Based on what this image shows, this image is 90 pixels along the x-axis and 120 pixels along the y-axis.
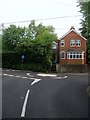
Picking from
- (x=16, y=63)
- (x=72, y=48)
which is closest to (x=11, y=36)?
(x=72, y=48)

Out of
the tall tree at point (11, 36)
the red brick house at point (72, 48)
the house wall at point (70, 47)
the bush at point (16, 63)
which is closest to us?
the bush at point (16, 63)

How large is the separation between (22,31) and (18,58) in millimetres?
15955

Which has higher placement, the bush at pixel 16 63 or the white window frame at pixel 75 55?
the white window frame at pixel 75 55

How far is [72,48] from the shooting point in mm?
78562

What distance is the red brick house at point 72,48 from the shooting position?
77.2 metres

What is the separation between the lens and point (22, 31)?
261 ft

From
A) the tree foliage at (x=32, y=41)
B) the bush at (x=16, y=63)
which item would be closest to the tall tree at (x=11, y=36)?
the tree foliage at (x=32, y=41)

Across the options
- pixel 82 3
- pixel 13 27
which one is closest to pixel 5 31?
pixel 13 27

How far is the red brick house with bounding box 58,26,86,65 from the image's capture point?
253 feet

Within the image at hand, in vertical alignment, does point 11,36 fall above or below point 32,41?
above

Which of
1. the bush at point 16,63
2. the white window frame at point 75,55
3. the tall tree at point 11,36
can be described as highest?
the tall tree at point 11,36

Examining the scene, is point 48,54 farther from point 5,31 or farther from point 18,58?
point 5,31

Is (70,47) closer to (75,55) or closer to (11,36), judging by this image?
(75,55)

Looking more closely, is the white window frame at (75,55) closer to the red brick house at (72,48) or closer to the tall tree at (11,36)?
the red brick house at (72,48)
